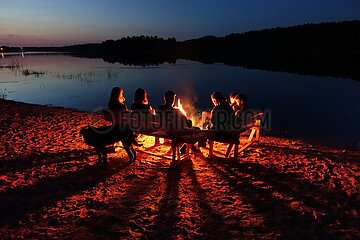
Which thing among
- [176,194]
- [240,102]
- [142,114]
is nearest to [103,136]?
[142,114]

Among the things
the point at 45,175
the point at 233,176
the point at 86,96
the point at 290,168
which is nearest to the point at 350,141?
the point at 290,168

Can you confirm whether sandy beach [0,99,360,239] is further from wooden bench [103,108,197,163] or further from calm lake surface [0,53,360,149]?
calm lake surface [0,53,360,149]

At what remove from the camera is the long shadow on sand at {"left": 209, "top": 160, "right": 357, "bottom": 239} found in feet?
11.8

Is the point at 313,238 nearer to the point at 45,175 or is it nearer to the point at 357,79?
the point at 45,175

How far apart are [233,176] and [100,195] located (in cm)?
266

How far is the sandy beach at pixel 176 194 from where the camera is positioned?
3590 millimetres

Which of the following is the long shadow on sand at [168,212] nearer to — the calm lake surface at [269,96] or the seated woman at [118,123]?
the seated woman at [118,123]

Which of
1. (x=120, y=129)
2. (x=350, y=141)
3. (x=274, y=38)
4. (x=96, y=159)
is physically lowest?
(x=350, y=141)

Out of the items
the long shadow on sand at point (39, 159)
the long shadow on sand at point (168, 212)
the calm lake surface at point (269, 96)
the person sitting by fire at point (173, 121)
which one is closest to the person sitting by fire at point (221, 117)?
the person sitting by fire at point (173, 121)

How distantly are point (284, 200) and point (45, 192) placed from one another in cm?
416

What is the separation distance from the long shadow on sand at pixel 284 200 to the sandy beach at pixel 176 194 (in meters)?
0.02

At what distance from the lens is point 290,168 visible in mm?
5668

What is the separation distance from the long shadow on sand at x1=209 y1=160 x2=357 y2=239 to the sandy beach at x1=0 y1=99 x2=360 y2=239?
2cm

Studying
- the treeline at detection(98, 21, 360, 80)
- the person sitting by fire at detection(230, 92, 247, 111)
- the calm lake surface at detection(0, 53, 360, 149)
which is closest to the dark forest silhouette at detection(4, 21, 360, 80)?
the treeline at detection(98, 21, 360, 80)
